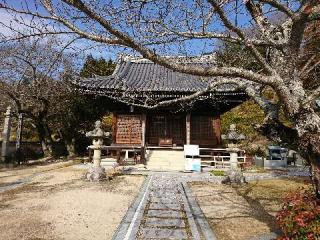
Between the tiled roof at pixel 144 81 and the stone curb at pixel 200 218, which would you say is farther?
the tiled roof at pixel 144 81

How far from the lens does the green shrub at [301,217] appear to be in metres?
5.02

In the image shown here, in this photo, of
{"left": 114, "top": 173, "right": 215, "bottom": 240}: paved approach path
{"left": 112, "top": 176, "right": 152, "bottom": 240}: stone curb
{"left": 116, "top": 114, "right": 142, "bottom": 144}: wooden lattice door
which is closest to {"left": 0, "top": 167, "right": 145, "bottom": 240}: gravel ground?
{"left": 112, "top": 176, "right": 152, "bottom": 240}: stone curb

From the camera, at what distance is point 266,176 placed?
1594 cm

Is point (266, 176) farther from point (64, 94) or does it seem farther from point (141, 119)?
point (64, 94)

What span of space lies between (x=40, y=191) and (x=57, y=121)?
1632 cm

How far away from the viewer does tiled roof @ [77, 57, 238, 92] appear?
20.5 meters

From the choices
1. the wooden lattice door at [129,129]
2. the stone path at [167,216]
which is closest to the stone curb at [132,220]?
the stone path at [167,216]

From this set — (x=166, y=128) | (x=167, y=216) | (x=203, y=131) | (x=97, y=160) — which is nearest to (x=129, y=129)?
(x=166, y=128)

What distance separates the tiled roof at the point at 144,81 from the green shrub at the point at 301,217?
487 inches

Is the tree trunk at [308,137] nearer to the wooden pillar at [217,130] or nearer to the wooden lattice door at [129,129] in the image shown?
the wooden pillar at [217,130]

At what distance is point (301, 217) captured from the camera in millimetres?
5227

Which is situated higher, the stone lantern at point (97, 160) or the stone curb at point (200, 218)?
the stone lantern at point (97, 160)

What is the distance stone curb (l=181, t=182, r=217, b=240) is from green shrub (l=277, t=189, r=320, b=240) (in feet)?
5.06

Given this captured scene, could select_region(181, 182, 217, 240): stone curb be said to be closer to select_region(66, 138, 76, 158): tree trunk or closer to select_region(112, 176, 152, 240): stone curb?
select_region(112, 176, 152, 240): stone curb
